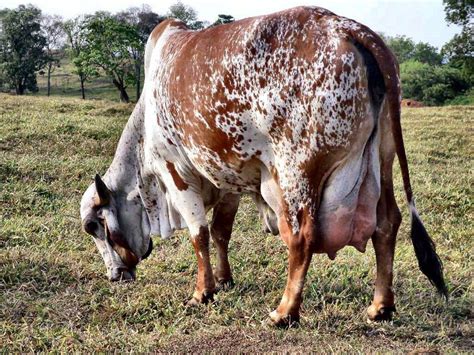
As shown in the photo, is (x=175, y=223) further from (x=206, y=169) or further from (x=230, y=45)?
(x=230, y=45)

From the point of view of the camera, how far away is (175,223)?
419 centimetres

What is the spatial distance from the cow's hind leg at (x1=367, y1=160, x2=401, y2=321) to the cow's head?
5.76 feet

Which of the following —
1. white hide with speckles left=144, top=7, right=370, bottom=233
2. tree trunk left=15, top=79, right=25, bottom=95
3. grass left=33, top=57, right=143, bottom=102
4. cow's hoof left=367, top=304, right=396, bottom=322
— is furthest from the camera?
grass left=33, top=57, right=143, bottom=102

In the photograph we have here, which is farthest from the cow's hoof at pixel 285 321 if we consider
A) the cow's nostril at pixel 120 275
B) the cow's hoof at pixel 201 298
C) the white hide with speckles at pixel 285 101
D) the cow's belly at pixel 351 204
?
the cow's nostril at pixel 120 275

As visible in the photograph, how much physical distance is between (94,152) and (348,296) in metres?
5.67

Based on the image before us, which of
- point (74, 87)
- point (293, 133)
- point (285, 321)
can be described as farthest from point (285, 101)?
point (74, 87)

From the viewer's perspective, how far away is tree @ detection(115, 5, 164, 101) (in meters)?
32.8

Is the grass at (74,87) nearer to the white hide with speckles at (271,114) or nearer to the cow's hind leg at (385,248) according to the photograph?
the white hide with speckles at (271,114)

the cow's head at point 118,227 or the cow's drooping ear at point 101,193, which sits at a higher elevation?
the cow's drooping ear at point 101,193

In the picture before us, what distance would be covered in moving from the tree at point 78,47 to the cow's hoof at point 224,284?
1194 inches

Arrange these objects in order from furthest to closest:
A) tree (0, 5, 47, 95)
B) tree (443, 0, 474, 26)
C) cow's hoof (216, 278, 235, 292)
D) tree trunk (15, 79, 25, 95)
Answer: tree trunk (15, 79, 25, 95) → tree (0, 5, 47, 95) → tree (443, 0, 474, 26) → cow's hoof (216, 278, 235, 292)

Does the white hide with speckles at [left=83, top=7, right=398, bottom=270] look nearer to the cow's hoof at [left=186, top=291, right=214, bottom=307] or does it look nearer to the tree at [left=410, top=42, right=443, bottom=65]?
the cow's hoof at [left=186, top=291, right=214, bottom=307]

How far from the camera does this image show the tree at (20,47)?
109 ft

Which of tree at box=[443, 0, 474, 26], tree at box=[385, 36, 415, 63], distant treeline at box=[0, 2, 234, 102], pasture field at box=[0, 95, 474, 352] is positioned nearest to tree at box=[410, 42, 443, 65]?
tree at box=[385, 36, 415, 63]
